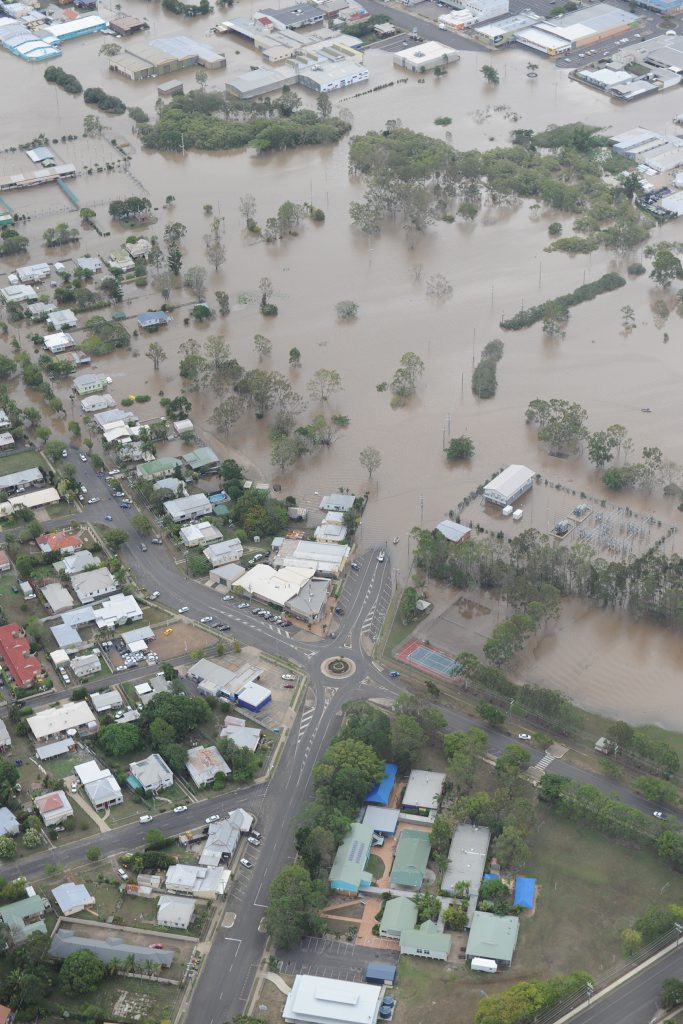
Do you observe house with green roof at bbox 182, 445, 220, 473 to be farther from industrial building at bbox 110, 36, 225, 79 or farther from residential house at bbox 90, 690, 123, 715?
industrial building at bbox 110, 36, 225, 79

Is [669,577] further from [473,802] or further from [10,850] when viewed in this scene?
[10,850]

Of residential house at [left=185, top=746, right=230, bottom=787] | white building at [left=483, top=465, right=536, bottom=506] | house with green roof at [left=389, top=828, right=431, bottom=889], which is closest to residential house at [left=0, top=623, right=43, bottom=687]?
residential house at [left=185, top=746, right=230, bottom=787]

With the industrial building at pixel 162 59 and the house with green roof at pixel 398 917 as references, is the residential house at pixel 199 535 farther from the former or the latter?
the industrial building at pixel 162 59

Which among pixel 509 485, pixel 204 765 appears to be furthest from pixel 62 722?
pixel 509 485

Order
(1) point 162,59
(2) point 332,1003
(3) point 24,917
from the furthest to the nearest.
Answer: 1. (1) point 162,59
2. (3) point 24,917
3. (2) point 332,1003

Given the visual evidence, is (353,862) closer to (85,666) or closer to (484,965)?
(484,965)

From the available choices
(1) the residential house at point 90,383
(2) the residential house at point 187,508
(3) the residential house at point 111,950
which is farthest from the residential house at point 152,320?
(3) the residential house at point 111,950
